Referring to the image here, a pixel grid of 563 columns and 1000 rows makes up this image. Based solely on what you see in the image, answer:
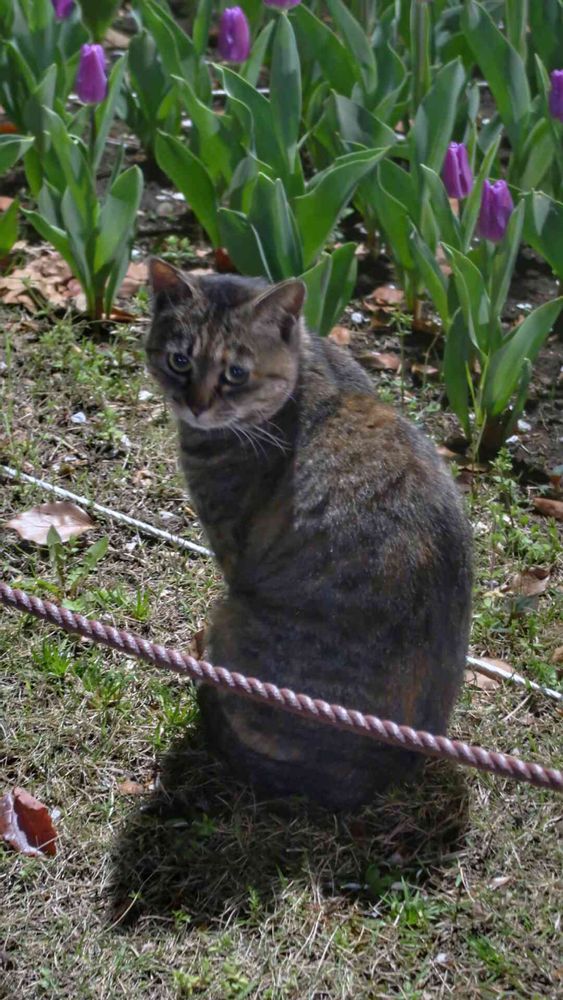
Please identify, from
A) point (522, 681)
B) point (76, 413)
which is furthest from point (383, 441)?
point (76, 413)

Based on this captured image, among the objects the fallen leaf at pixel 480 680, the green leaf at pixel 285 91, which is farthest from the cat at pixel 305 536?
the green leaf at pixel 285 91

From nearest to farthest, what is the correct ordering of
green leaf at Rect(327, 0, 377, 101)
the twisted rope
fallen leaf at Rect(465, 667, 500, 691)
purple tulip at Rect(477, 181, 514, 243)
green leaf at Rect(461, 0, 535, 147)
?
the twisted rope, fallen leaf at Rect(465, 667, 500, 691), purple tulip at Rect(477, 181, 514, 243), green leaf at Rect(461, 0, 535, 147), green leaf at Rect(327, 0, 377, 101)

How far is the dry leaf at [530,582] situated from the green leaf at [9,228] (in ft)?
6.41

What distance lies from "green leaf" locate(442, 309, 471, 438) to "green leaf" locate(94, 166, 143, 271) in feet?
3.42

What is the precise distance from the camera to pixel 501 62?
3643mm

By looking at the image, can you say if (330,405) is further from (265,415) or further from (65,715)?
(65,715)

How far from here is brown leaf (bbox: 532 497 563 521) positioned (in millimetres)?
3297

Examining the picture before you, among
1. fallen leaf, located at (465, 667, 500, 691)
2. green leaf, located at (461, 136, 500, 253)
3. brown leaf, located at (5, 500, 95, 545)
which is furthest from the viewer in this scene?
green leaf, located at (461, 136, 500, 253)

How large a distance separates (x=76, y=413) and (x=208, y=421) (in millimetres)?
1216

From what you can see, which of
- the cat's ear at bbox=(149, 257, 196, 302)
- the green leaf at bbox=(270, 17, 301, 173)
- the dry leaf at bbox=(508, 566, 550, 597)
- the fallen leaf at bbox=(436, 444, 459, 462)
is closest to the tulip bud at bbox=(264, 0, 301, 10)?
the green leaf at bbox=(270, 17, 301, 173)

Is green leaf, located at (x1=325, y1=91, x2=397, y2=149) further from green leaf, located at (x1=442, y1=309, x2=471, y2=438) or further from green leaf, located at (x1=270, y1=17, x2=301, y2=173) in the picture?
green leaf, located at (x1=442, y1=309, x2=471, y2=438)

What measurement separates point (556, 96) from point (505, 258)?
1.53ft

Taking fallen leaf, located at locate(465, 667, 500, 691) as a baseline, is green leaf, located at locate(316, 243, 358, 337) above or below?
above

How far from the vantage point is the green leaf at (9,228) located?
3.74 metres
